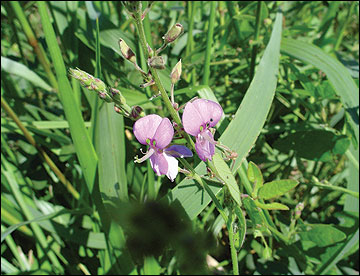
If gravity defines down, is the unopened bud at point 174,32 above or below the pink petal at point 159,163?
above

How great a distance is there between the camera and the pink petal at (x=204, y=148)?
66cm

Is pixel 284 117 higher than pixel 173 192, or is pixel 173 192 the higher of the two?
pixel 284 117

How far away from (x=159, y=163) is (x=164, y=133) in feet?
0.23

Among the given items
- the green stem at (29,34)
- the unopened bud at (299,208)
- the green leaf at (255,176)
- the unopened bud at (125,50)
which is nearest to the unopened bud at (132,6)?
the unopened bud at (125,50)

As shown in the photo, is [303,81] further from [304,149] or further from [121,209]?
[121,209]

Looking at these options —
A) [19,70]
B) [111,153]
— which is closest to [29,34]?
[19,70]

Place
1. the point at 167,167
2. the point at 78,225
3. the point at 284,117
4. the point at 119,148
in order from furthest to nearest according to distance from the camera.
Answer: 1. the point at 284,117
2. the point at 78,225
3. the point at 119,148
4. the point at 167,167

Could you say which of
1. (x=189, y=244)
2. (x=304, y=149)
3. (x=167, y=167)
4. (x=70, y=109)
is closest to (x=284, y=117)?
(x=304, y=149)

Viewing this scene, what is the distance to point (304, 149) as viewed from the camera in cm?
141

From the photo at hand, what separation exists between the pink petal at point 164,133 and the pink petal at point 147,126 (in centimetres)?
1

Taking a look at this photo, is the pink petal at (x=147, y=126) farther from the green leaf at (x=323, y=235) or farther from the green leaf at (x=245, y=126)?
the green leaf at (x=323, y=235)

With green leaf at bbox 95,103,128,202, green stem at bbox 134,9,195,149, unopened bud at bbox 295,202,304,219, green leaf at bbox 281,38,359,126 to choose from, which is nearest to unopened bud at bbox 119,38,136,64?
green stem at bbox 134,9,195,149

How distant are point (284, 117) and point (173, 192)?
38.9 inches

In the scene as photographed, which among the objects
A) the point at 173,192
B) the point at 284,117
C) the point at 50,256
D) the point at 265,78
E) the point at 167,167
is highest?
the point at 265,78
